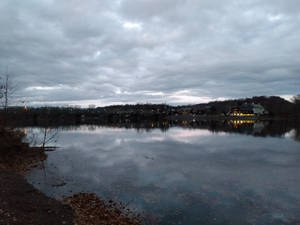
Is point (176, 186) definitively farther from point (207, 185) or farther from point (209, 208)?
point (209, 208)

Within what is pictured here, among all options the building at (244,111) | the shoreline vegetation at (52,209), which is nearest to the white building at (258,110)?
the building at (244,111)

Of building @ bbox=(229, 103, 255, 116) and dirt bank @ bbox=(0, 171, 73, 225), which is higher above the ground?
building @ bbox=(229, 103, 255, 116)

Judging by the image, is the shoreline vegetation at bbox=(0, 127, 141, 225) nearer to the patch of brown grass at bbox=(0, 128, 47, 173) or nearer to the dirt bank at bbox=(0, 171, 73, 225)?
the dirt bank at bbox=(0, 171, 73, 225)

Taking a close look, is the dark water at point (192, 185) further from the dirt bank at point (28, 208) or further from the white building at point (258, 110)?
the white building at point (258, 110)

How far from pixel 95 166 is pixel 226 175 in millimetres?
12160

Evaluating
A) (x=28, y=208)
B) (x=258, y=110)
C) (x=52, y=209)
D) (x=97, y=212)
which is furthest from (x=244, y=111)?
(x=28, y=208)

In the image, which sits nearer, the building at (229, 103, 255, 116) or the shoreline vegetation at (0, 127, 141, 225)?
the shoreline vegetation at (0, 127, 141, 225)

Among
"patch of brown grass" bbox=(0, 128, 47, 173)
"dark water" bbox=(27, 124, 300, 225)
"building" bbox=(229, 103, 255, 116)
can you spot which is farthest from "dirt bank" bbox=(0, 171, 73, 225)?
"building" bbox=(229, 103, 255, 116)

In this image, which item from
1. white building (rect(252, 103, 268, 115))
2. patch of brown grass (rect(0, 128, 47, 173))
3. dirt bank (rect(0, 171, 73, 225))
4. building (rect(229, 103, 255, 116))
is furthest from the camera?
building (rect(229, 103, 255, 116))

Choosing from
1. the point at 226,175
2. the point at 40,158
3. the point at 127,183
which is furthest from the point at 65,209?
the point at 40,158

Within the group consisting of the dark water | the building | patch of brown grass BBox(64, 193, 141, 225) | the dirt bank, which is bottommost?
the dark water

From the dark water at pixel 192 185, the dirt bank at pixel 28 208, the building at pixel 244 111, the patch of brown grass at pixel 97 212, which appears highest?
the building at pixel 244 111

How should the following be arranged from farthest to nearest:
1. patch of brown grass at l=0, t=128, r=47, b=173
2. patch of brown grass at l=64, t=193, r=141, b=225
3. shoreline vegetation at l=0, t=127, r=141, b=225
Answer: patch of brown grass at l=0, t=128, r=47, b=173 < patch of brown grass at l=64, t=193, r=141, b=225 < shoreline vegetation at l=0, t=127, r=141, b=225

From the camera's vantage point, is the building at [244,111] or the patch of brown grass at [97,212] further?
the building at [244,111]
